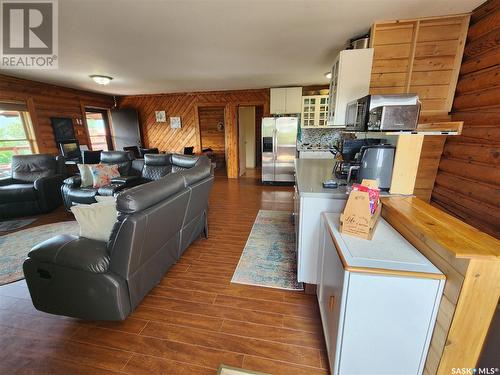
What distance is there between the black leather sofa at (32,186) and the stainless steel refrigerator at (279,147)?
14.0 feet

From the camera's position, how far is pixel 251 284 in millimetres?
2010

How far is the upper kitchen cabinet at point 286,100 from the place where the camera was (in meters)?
5.34

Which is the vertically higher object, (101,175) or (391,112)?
(391,112)

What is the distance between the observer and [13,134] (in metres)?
4.18

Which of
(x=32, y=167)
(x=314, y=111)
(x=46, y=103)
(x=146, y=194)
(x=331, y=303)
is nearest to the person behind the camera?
(x=331, y=303)

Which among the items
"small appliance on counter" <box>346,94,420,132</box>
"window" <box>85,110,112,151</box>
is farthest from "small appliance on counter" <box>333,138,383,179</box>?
"window" <box>85,110,112,151</box>

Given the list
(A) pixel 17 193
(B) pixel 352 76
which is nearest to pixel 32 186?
(A) pixel 17 193

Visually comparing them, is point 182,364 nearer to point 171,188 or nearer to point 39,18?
point 171,188

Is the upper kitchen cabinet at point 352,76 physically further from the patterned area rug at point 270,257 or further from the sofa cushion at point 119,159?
the sofa cushion at point 119,159

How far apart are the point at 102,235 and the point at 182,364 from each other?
1.06 metres

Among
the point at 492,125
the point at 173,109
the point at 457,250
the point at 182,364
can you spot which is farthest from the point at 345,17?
the point at 173,109

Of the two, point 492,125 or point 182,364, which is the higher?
point 492,125

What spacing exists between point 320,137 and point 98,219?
17.8 feet

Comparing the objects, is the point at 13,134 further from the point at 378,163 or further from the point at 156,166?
the point at 378,163
